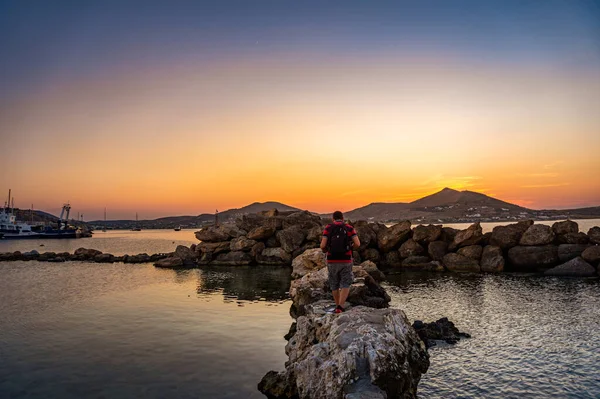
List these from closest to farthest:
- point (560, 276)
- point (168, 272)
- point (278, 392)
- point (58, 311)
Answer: point (278, 392) → point (58, 311) → point (560, 276) → point (168, 272)

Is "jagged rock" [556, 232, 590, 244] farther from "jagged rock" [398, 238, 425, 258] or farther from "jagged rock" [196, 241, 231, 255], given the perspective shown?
"jagged rock" [196, 241, 231, 255]

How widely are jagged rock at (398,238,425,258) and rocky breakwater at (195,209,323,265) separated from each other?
441 inches

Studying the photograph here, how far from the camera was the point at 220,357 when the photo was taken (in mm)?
16078

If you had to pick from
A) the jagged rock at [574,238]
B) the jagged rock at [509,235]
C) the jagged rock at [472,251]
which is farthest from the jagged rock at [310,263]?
the jagged rock at [574,238]

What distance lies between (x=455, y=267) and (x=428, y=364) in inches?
1270

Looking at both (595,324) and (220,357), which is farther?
(595,324)

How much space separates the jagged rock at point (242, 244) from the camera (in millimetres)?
55812

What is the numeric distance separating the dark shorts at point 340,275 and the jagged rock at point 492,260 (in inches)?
1313

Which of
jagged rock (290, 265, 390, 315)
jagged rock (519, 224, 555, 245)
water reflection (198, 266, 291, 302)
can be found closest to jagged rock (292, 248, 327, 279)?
water reflection (198, 266, 291, 302)

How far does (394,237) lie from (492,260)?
474 inches

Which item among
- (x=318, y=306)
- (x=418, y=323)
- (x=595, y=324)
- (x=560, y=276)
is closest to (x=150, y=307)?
(x=318, y=306)

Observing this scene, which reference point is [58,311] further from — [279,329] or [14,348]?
[279,329]

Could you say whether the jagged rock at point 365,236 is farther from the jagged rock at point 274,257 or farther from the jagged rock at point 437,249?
the jagged rock at point 274,257

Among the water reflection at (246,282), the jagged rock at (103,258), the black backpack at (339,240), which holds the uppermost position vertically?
the black backpack at (339,240)
